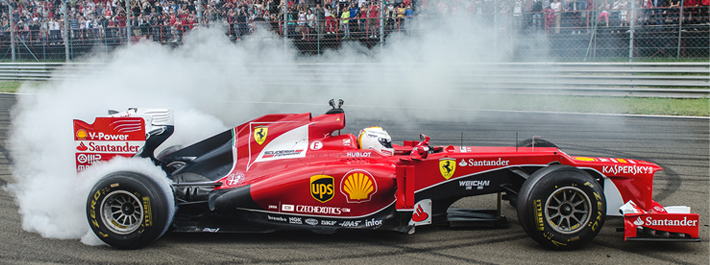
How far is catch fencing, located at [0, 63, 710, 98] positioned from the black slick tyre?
9273 millimetres

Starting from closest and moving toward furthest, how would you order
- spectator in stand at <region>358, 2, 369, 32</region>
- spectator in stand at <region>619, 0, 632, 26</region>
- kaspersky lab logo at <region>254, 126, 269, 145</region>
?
kaspersky lab logo at <region>254, 126, 269, 145</region>
spectator in stand at <region>619, 0, 632, 26</region>
spectator in stand at <region>358, 2, 369, 32</region>

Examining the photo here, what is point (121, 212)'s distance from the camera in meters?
4.15

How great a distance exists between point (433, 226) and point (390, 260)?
0.89 metres

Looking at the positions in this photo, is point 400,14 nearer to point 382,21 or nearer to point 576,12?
point 382,21

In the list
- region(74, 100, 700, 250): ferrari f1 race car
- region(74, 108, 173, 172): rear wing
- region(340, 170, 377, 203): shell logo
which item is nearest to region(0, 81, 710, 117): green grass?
region(74, 100, 700, 250): ferrari f1 race car

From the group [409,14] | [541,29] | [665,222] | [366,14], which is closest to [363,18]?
[366,14]

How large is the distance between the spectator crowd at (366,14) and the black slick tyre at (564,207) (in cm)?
891

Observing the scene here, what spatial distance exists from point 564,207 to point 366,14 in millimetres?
10629

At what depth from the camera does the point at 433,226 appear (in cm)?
460

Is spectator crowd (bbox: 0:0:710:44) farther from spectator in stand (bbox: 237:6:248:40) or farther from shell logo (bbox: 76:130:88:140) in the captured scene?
shell logo (bbox: 76:130:88:140)

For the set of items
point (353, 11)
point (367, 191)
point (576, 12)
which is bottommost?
point (367, 191)

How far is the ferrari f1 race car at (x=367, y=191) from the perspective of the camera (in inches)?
156

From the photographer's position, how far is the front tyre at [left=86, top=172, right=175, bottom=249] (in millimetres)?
4031

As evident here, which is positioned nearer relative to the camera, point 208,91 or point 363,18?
point 208,91
